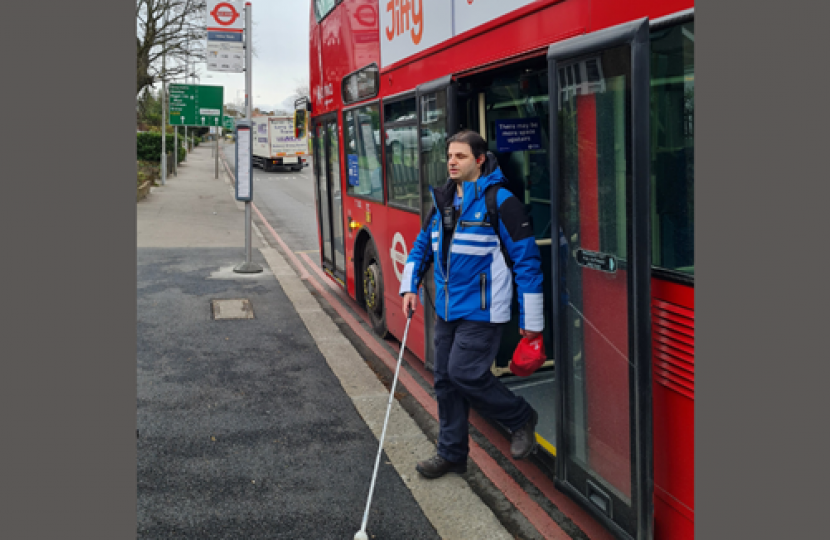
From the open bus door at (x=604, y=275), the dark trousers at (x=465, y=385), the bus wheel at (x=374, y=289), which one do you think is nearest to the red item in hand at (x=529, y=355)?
the open bus door at (x=604, y=275)

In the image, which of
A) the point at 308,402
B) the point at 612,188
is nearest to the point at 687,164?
the point at 612,188

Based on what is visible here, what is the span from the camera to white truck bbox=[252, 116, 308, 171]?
43.0 meters

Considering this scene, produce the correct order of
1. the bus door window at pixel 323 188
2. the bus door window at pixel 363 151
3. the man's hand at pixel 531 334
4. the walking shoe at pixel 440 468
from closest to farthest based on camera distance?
the man's hand at pixel 531 334 < the walking shoe at pixel 440 468 < the bus door window at pixel 363 151 < the bus door window at pixel 323 188

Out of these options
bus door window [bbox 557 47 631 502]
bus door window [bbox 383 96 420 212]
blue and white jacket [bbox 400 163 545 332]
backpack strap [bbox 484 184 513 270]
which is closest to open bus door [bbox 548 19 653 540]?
bus door window [bbox 557 47 631 502]

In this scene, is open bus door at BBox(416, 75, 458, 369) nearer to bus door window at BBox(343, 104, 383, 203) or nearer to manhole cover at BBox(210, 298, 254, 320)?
bus door window at BBox(343, 104, 383, 203)

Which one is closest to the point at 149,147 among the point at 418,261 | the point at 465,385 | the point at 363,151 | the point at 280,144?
the point at 280,144

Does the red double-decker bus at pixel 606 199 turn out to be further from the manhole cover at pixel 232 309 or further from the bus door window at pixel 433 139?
the manhole cover at pixel 232 309

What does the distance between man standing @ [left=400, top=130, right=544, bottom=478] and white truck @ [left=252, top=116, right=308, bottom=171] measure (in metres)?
39.5

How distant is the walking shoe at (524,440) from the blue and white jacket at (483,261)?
69 cm

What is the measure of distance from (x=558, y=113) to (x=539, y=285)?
0.86 meters

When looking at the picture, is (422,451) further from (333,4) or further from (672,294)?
(333,4)

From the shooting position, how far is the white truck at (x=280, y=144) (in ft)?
141

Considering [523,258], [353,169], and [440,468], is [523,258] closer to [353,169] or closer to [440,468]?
[440,468]

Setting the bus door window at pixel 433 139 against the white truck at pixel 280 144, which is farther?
the white truck at pixel 280 144
